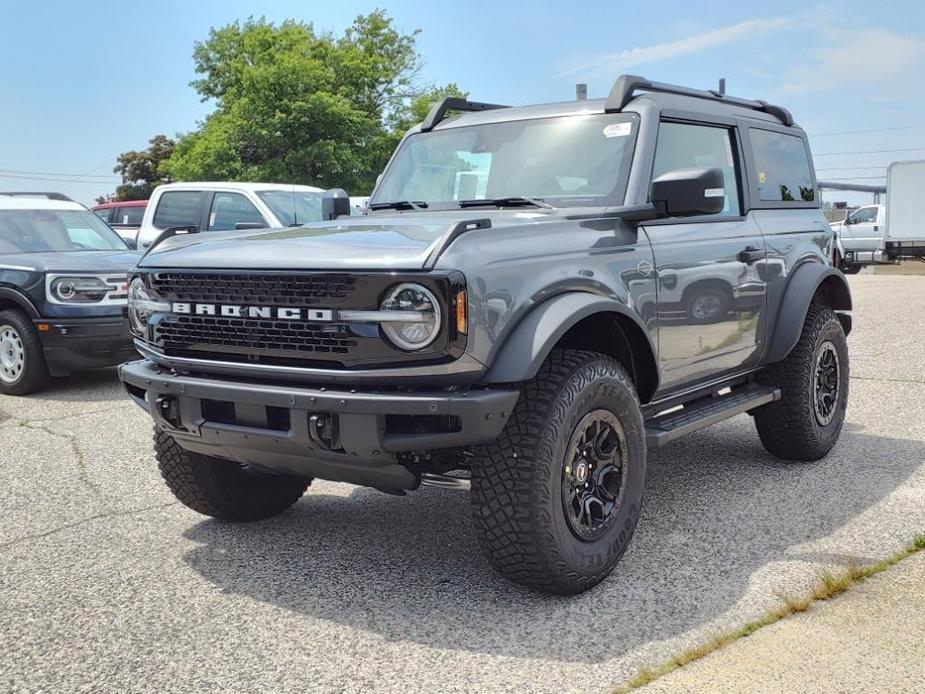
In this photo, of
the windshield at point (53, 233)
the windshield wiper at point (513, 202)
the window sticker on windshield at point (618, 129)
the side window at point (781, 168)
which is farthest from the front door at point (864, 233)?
the windshield wiper at point (513, 202)

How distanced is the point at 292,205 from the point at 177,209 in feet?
5.30

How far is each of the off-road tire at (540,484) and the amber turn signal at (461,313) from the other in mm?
396

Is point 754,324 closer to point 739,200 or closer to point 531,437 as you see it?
point 739,200

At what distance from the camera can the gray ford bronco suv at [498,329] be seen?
325cm

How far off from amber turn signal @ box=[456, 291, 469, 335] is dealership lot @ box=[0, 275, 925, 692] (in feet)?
3.47

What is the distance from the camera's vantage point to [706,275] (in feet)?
15.0

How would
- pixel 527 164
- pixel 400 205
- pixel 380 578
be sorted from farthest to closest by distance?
pixel 400 205 → pixel 527 164 → pixel 380 578

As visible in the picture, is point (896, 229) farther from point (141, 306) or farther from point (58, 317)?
point (141, 306)

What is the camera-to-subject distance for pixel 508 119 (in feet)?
15.9

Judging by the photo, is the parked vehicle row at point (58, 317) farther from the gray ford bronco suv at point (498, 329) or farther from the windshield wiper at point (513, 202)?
the windshield wiper at point (513, 202)

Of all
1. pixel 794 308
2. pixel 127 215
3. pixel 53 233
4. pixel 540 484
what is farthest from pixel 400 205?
pixel 127 215

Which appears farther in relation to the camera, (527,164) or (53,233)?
(53,233)

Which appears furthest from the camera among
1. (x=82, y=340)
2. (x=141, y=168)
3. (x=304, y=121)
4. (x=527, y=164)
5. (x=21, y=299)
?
(x=141, y=168)

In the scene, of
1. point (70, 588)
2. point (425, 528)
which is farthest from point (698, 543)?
point (70, 588)
